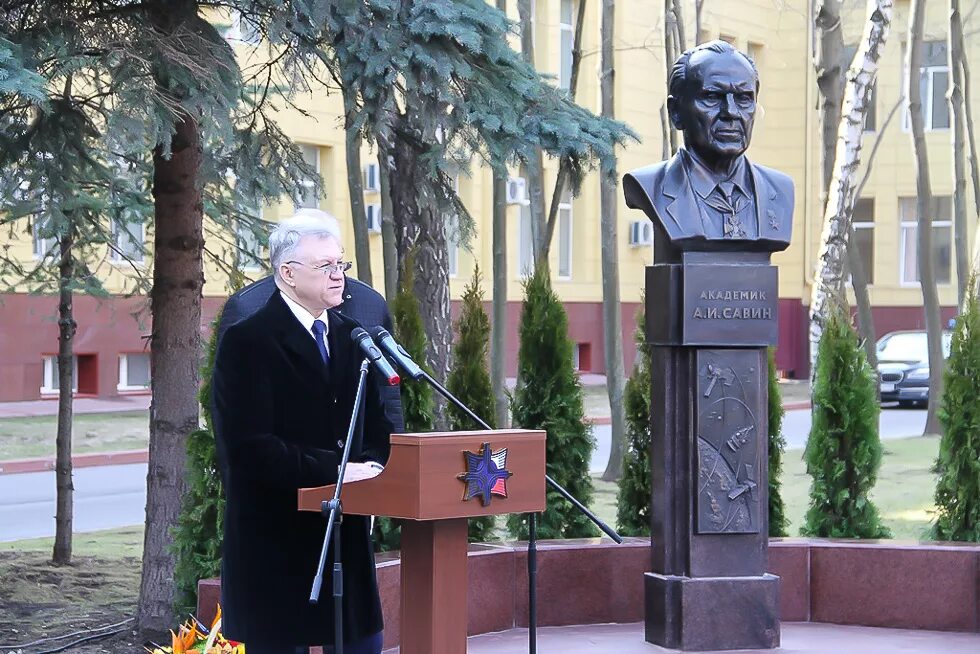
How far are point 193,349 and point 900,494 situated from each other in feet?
28.6

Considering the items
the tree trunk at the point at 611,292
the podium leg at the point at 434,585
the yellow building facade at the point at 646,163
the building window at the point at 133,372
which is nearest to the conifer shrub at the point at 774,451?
the podium leg at the point at 434,585

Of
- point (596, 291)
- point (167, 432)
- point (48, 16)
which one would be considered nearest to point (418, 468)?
point (48, 16)

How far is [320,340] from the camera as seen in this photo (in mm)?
4234

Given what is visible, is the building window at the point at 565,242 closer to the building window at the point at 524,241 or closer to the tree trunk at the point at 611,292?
the building window at the point at 524,241

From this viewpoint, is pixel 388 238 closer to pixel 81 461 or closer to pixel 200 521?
pixel 81 461

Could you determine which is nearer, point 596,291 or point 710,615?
point 710,615

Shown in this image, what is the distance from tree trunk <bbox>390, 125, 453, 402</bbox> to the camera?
10938 millimetres

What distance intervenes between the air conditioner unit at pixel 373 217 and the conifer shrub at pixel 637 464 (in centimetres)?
1909

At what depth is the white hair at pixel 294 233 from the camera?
4.10m

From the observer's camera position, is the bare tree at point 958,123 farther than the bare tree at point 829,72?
Yes

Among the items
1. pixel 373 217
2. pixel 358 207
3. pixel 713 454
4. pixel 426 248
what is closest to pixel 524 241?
pixel 373 217

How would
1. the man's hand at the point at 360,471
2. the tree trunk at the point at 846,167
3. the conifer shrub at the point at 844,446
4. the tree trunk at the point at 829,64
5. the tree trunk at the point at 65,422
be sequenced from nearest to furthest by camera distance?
the man's hand at the point at 360,471 < the conifer shrub at the point at 844,446 < the tree trunk at the point at 65,422 < the tree trunk at the point at 846,167 < the tree trunk at the point at 829,64

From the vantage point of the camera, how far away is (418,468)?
392cm

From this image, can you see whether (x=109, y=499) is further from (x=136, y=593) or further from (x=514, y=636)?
(x=514, y=636)
